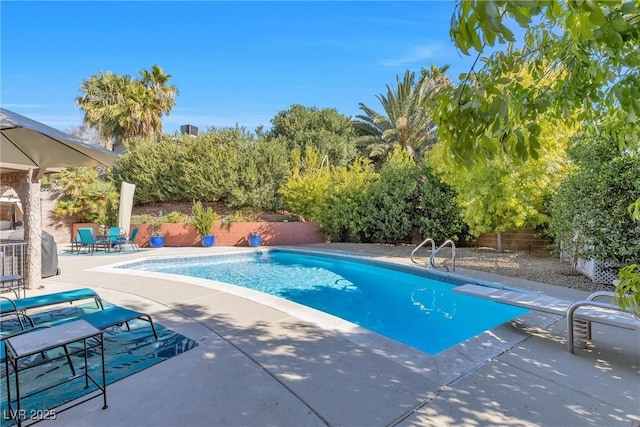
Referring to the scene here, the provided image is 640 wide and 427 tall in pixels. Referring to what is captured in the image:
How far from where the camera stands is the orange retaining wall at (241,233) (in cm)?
1491

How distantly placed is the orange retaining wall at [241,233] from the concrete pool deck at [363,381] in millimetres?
10640

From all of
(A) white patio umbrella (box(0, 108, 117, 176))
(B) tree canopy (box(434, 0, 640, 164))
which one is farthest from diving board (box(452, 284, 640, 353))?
(A) white patio umbrella (box(0, 108, 117, 176))

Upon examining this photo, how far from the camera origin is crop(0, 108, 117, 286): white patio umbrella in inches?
199

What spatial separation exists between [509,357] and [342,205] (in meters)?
Result: 11.5

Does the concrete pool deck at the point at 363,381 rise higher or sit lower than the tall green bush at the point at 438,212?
lower

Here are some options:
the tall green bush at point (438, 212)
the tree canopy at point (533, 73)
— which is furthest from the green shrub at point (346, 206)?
the tree canopy at point (533, 73)

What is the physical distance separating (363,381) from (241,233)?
12935mm

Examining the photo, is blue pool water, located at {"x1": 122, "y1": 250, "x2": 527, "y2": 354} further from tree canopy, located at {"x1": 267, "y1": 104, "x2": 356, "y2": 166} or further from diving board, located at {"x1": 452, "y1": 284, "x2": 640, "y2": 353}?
tree canopy, located at {"x1": 267, "y1": 104, "x2": 356, "y2": 166}

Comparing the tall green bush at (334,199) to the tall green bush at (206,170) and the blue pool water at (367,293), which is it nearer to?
the tall green bush at (206,170)

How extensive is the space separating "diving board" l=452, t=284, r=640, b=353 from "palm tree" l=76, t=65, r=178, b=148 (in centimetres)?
2138

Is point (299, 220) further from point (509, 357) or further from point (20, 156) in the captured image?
point (509, 357)

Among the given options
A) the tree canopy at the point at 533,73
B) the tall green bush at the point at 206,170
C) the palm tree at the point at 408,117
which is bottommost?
the tree canopy at the point at 533,73

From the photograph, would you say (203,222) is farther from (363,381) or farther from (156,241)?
(363,381)

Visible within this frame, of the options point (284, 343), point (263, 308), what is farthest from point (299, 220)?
point (284, 343)
